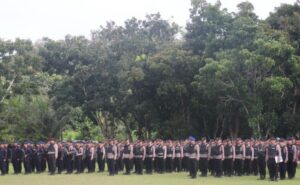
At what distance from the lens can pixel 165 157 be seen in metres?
27.0

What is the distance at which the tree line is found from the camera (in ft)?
105

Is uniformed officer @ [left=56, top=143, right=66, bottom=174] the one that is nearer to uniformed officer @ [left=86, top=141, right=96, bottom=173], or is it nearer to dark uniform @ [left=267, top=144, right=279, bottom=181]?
uniformed officer @ [left=86, top=141, right=96, bottom=173]

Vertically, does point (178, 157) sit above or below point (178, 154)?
below

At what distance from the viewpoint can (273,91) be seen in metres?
30.2

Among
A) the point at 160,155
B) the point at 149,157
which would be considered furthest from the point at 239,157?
the point at 149,157

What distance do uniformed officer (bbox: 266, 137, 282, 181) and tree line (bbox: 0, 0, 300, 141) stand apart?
7.97 m

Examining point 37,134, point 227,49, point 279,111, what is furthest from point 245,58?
point 37,134

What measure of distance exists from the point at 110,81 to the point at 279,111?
12.8 meters

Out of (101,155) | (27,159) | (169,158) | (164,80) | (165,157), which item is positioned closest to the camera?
(165,157)

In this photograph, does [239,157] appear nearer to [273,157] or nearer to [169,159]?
[273,157]

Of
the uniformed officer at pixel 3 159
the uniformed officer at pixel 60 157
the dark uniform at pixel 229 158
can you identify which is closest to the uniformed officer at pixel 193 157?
the dark uniform at pixel 229 158

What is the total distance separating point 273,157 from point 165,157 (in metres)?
6.44

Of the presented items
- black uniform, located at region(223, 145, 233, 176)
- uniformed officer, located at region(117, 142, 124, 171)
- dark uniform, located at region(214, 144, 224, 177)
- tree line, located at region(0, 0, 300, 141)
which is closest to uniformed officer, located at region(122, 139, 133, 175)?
uniformed officer, located at region(117, 142, 124, 171)

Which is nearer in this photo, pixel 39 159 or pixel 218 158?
pixel 218 158
